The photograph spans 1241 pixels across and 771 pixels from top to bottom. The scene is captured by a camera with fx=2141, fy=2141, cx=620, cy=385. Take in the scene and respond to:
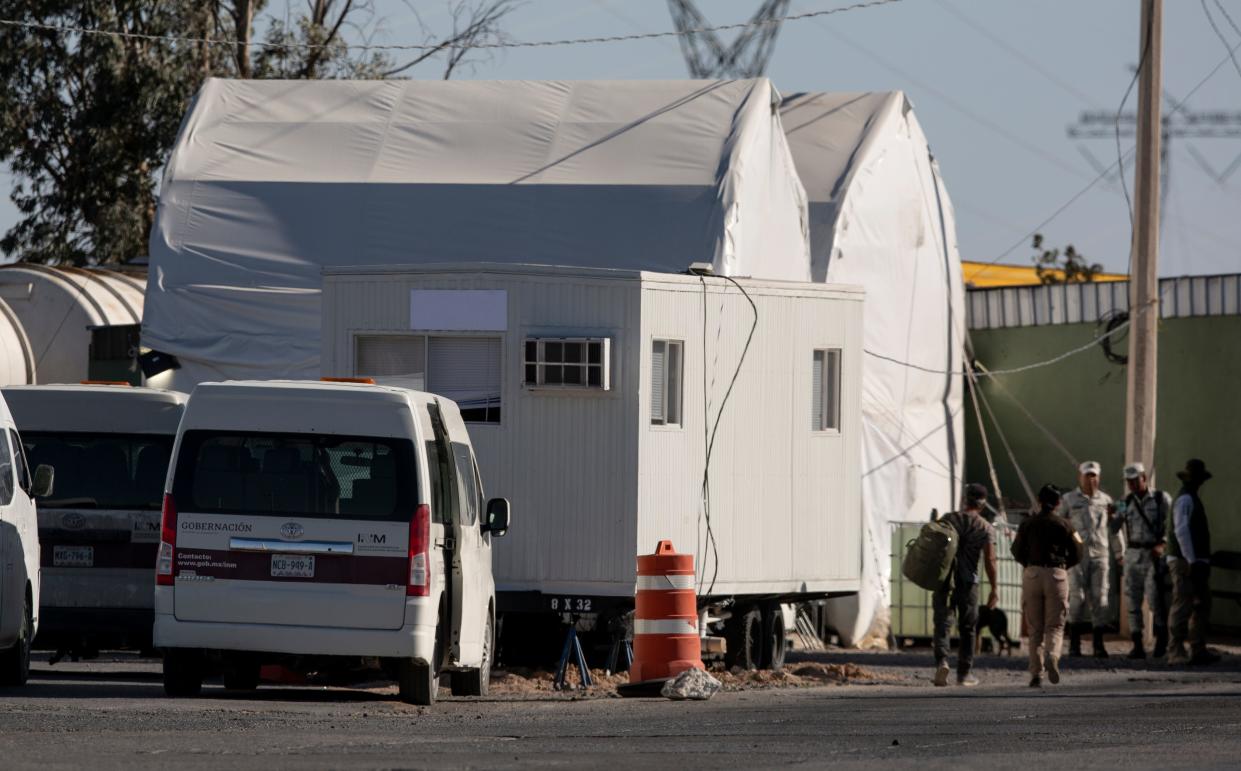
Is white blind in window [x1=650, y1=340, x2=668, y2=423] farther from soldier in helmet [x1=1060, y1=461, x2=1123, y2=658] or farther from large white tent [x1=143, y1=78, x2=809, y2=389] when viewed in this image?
soldier in helmet [x1=1060, y1=461, x2=1123, y2=658]

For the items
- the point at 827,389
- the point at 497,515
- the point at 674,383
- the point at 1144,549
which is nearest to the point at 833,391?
the point at 827,389

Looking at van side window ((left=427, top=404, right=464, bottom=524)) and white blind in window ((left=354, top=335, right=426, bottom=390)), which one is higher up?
white blind in window ((left=354, top=335, right=426, bottom=390))

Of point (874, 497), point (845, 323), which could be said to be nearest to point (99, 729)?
point (845, 323)

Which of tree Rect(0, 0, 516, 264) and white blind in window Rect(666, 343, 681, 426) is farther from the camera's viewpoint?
tree Rect(0, 0, 516, 264)

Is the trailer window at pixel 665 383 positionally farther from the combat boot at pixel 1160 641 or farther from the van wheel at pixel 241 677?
the combat boot at pixel 1160 641

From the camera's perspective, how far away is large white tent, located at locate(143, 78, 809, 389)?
72.2ft

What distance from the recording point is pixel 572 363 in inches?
666

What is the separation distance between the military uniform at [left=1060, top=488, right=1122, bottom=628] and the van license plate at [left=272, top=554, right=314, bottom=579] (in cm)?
1140

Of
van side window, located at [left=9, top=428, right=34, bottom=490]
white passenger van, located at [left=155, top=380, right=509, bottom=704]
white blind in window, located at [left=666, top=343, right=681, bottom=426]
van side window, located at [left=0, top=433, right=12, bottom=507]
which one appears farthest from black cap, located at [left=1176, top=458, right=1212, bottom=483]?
van side window, located at [left=0, top=433, right=12, bottom=507]

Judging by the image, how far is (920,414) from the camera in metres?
27.6

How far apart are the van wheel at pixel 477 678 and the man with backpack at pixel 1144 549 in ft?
29.7

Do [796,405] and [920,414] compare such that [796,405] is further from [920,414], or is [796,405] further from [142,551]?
[920,414]

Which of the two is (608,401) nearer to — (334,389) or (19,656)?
(334,389)

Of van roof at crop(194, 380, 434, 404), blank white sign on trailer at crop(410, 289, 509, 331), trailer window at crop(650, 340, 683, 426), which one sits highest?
blank white sign on trailer at crop(410, 289, 509, 331)
